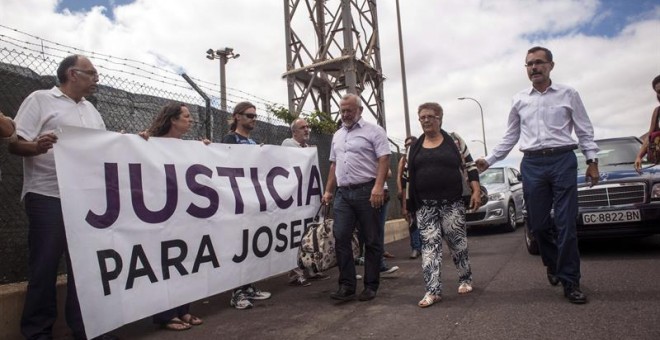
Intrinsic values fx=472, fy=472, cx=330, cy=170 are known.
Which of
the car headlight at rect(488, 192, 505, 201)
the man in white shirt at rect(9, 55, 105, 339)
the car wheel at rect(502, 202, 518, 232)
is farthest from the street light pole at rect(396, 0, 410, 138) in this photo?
the man in white shirt at rect(9, 55, 105, 339)

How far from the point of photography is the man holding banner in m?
4.25

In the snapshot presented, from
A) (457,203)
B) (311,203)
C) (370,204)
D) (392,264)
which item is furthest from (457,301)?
(392,264)

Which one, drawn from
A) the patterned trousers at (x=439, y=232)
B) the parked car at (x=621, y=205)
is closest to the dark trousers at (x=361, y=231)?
the patterned trousers at (x=439, y=232)

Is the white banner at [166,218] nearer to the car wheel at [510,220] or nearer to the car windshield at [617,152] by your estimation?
the car windshield at [617,152]

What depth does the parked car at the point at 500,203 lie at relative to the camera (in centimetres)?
953

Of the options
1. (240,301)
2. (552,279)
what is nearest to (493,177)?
(552,279)

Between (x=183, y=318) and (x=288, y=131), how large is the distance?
13.3 feet

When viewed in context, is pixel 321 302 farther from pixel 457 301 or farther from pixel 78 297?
pixel 78 297

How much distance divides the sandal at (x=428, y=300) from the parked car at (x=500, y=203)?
5493 millimetres

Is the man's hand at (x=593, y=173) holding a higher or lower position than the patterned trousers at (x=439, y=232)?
higher

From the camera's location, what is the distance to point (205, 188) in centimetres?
409

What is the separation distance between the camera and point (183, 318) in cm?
376

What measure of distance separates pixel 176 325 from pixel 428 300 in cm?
199

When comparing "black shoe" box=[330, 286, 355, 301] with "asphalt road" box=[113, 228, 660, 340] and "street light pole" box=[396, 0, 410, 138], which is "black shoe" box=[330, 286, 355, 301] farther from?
"street light pole" box=[396, 0, 410, 138]
